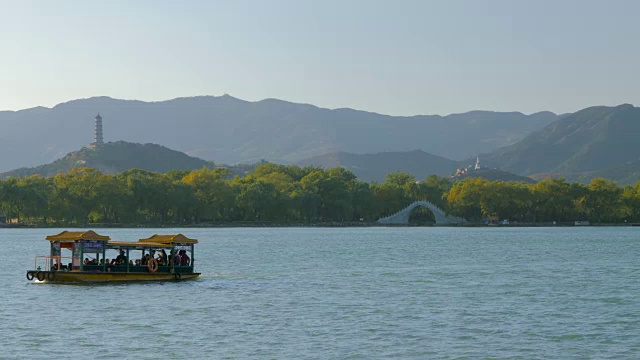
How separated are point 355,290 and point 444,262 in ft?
98.6

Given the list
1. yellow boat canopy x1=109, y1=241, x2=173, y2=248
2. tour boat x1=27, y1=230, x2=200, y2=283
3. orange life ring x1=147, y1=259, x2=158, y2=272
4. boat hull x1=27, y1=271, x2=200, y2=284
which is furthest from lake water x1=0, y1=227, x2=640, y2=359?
yellow boat canopy x1=109, y1=241, x2=173, y2=248

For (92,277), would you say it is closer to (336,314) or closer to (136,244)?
(136,244)

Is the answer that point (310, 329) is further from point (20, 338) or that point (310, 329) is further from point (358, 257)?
point (358, 257)

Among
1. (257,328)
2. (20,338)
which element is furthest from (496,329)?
(20,338)

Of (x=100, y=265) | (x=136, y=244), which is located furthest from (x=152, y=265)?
(x=100, y=265)

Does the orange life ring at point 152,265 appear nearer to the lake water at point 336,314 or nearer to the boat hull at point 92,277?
the boat hull at point 92,277

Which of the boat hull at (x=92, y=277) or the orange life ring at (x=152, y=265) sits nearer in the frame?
the boat hull at (x=92, y=277)

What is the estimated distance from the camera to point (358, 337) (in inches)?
1542

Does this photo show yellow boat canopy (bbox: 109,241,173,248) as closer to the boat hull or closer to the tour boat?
the tour boat

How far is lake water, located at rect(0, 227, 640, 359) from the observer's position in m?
36.8

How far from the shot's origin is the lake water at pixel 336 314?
36750 millimetres

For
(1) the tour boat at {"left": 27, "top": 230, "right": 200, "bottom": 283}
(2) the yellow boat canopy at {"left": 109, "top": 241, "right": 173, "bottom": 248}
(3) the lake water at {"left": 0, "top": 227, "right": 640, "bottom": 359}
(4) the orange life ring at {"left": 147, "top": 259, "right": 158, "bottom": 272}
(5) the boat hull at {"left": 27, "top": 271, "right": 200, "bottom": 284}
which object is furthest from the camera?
(4) the orange life ring at {"left": 147, "top": 259, "right": 158, "bottom": 272}

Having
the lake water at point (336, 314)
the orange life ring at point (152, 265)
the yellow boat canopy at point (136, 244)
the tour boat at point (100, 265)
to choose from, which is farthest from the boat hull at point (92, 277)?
the yellow boat canopy at point (136, 244)

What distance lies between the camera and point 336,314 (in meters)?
46.3
